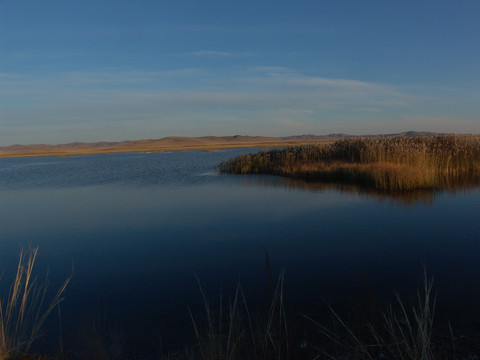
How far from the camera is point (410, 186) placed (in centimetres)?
1305

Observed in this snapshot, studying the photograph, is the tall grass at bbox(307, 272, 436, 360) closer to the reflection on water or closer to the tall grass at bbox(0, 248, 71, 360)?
the tall grass at bbox(0, 248, 71, 360)

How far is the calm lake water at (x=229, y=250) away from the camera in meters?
4.84

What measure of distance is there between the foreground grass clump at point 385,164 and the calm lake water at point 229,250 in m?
1.49

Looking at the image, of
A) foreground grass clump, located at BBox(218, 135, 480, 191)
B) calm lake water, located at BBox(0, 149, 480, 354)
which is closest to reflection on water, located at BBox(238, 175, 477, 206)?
calm lake water, located at BBox(0, 149, 480, 354)

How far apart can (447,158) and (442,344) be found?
50.1ft

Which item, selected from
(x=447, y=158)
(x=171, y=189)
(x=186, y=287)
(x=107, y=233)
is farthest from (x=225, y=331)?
(x=447, y=158)

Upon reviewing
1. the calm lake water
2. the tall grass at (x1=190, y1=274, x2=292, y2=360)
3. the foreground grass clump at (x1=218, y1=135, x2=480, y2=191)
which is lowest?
the calm lake water

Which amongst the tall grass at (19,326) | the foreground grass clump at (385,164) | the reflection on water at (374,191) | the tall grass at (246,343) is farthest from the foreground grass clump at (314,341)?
the foreground grass clump at (385,164)

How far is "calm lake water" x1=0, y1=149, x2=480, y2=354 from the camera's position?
484 cm

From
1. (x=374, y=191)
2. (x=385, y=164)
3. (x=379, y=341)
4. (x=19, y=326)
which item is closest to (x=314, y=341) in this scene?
(x=379, y=341)

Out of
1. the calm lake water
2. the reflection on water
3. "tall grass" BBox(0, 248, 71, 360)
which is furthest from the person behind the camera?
the reflection on water

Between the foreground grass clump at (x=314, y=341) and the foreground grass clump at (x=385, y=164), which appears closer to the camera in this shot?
the foreground grass clump at (x=314, y=341)

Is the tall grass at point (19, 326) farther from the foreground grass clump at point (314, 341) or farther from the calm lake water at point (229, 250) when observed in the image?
the foreground grass clump at point (314, 341)

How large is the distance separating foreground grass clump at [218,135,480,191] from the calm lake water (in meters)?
1.49
